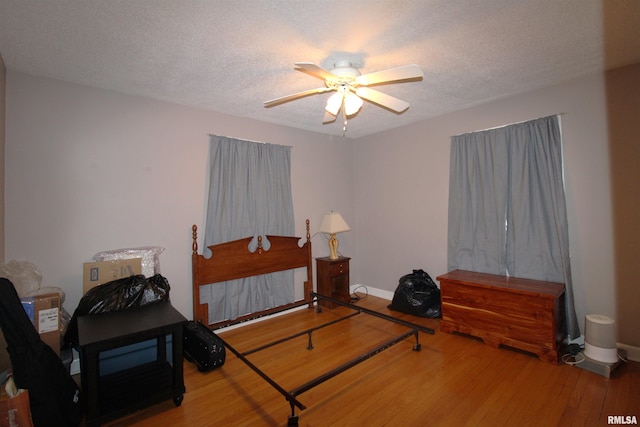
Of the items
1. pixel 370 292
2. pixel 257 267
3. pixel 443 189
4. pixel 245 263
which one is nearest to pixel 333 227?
pixel 257 267

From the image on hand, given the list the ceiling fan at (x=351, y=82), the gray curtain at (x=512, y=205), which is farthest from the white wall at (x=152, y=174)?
the ceiling fan at (x=351, y=82)

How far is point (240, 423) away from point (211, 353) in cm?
73

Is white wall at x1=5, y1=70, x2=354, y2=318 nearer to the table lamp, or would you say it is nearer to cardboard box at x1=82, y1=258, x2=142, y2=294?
cardboard box at x1=82, y1=258, x2=142, y2=294

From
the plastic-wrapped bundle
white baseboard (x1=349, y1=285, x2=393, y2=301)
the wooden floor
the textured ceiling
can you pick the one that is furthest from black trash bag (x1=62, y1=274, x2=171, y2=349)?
white baseboard (x1=349, y1=285, x2=393, y2=301)

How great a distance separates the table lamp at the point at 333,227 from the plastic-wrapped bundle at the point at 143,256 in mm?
2037

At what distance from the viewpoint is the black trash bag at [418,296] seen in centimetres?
362

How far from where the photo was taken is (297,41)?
79.0 inches

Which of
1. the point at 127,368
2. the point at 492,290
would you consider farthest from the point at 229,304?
the point at 492,290

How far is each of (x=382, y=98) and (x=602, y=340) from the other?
2.60m

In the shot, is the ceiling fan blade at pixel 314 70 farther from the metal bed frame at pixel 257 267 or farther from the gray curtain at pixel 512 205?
the gray curtain at pixel 512 205

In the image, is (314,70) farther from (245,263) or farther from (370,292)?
(370,292)

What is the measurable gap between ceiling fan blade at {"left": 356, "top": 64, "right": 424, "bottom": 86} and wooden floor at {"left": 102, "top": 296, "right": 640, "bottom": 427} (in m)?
2.23

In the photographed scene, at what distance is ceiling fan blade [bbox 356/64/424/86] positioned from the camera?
1866mm

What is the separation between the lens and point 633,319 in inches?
99.9
